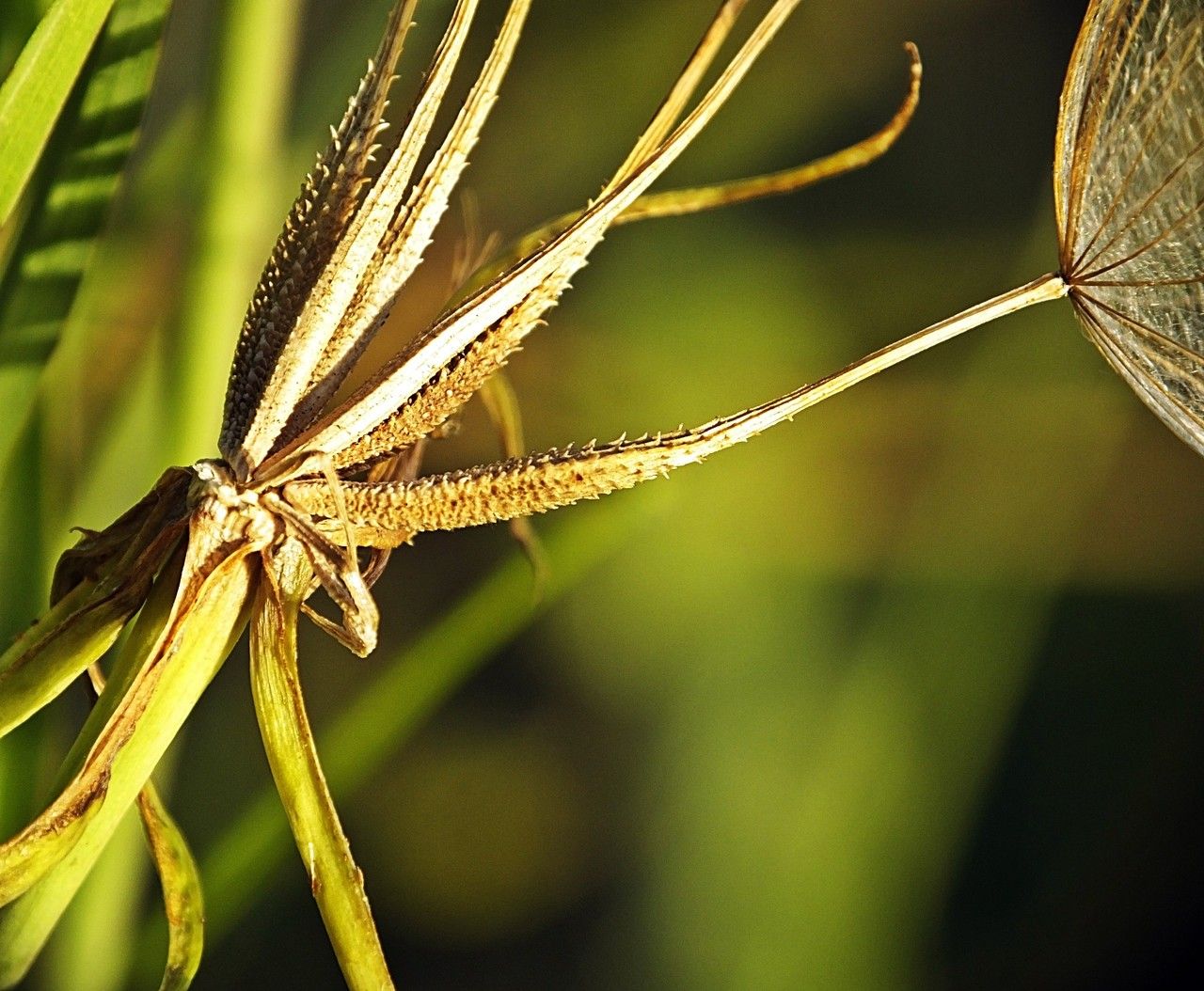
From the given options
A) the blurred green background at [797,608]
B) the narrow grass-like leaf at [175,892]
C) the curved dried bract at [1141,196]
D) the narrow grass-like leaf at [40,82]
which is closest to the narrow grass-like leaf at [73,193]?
the narrow grass-like leaf at [40,82]

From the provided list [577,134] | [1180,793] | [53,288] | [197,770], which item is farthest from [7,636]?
[1180,793]

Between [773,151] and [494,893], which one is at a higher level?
[773,151]

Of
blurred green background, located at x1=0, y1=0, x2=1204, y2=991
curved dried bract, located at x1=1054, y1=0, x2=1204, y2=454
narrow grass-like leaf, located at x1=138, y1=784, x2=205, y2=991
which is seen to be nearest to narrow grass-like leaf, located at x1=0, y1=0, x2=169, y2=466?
narrow grass-like leaf, located at x1=138, y1=784, x2=205, y2=991

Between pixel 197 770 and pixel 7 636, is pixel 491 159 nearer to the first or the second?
pixel 197 770

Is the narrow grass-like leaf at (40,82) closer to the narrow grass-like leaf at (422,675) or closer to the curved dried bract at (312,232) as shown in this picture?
the curved dried bract at (312,232)

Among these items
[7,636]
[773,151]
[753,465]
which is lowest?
[753,465]

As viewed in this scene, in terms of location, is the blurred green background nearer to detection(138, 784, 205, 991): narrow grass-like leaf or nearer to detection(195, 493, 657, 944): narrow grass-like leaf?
detection(195, 493, 657, 944): narrow grass-like leaf

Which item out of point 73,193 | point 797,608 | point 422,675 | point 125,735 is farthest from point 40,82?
point 797,608
